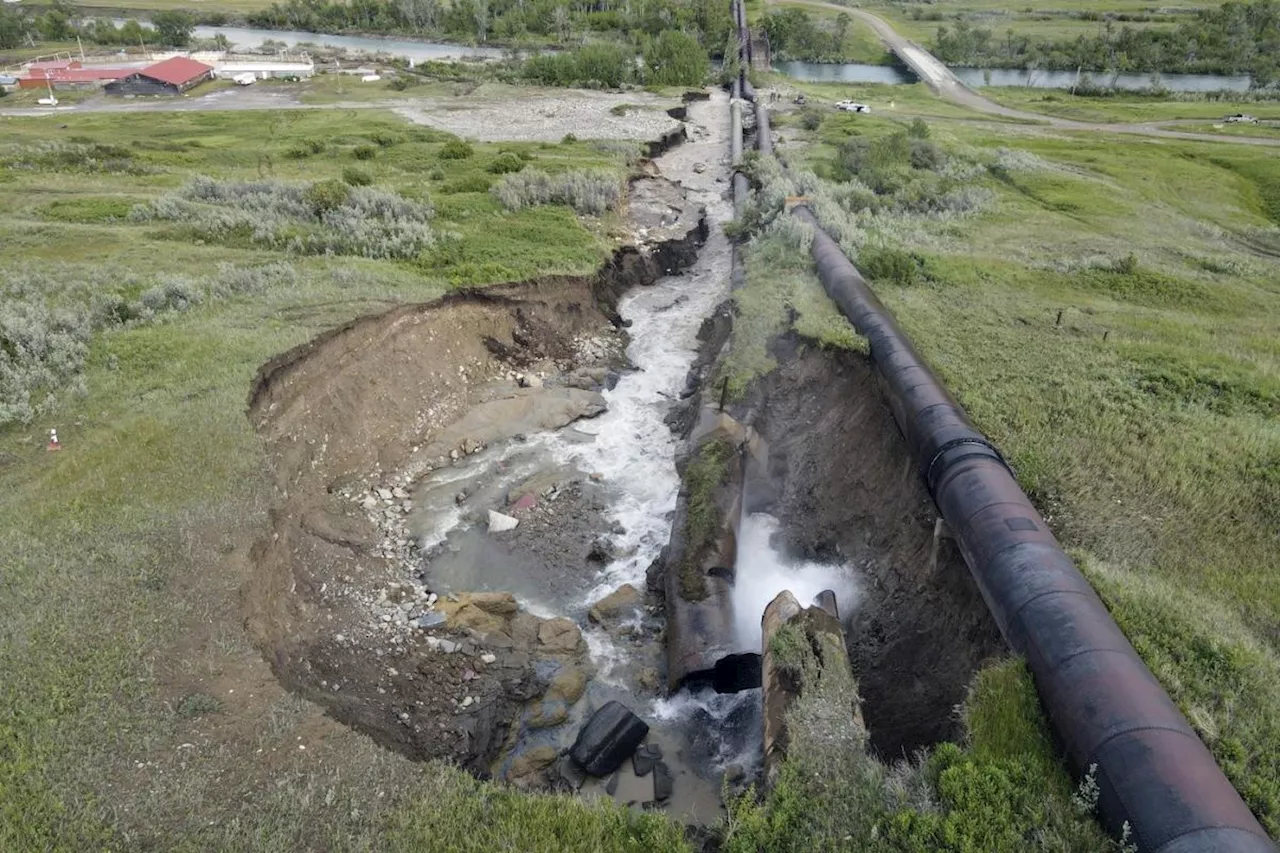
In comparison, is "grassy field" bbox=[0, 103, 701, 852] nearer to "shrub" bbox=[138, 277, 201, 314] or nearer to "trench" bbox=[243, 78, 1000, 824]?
"shrub" bbox=[138, 277, 201, 314]

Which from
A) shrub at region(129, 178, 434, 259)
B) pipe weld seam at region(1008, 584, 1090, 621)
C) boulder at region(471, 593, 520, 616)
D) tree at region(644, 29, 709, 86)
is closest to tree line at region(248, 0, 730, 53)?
tree at region(644, 29, 709, 86)

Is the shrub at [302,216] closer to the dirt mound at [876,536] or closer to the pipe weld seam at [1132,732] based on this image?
the dirt mound at [876,536]

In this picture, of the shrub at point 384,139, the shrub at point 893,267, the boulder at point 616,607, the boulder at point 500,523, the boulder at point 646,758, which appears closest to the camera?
the boulder at point 646,758

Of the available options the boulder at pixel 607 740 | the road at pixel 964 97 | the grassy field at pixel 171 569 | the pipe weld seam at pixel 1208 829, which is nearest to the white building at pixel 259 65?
the grassy field at pixel 171 569

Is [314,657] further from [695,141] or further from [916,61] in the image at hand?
[916,61]

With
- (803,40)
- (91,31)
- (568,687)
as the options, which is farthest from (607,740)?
(91,31)

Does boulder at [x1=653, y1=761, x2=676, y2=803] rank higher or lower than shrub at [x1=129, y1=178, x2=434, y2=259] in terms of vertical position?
lower
